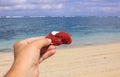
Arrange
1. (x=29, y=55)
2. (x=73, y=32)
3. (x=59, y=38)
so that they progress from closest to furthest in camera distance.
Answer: (x=29, y=55) < (x=59, y=38) < (x=73, y=32)

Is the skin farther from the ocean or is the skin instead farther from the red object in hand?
the ocean

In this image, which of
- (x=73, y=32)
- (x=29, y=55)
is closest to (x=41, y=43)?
(x=29, y=55)

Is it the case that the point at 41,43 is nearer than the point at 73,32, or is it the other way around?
the point at 41,43

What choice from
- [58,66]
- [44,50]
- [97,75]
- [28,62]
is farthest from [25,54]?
[58,66]

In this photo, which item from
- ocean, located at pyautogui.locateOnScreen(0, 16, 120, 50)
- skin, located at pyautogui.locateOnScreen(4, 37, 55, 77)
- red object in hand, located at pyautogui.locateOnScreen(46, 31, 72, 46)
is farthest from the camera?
ocean, located at pyautogui.locateOnScreen(0, 16, 120, 50)

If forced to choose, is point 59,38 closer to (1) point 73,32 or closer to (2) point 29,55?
(2) point 29,55

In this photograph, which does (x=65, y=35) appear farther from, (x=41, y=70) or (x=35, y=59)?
(x=41, y=70)

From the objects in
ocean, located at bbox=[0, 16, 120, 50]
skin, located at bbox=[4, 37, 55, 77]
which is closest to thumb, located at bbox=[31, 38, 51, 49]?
skin, located at bbox=[4, 37, 55, 77]

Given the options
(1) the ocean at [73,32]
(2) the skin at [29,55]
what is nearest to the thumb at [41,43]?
(2) the skin at [29,55]
